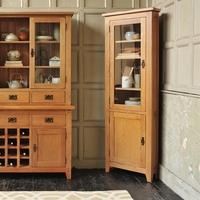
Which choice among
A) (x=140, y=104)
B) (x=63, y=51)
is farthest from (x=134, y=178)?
(x=63, y=51)

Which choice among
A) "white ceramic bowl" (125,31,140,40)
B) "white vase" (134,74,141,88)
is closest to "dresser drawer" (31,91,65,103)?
"white vase" (134,74,141,88)

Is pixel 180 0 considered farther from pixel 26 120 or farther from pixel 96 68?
pixel 26 120

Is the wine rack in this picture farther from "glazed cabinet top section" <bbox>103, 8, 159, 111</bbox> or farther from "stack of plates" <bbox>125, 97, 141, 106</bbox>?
"stack of plates" <bbox>125, 97, 141, 106</bbox>

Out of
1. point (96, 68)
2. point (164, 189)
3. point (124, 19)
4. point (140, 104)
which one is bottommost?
point (164, 189)

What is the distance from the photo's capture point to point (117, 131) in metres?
5.47

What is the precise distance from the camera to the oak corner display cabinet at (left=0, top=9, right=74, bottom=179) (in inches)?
204

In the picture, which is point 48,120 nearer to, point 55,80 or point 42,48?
point 55,80

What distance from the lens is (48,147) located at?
521 cm

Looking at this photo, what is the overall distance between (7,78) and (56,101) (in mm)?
794

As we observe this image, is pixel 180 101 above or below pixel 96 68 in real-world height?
below

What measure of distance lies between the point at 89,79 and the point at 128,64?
0.67m

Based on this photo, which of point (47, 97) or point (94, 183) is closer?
point (94, 183)

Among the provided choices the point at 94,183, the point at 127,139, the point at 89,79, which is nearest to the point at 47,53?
the point at 89,79

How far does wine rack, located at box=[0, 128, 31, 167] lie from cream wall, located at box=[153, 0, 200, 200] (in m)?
1.61
